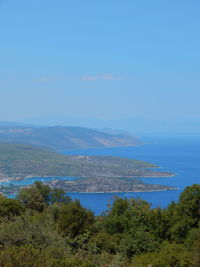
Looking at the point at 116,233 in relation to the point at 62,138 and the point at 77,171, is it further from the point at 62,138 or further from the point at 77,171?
the point at 62,138

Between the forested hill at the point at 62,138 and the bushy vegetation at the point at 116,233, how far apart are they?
126 meters

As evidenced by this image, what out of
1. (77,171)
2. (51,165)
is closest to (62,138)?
(51,165)

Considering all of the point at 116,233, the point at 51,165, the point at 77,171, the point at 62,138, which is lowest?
the point at 77,171

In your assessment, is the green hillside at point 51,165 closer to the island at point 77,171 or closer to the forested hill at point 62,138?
the island at point 77,171

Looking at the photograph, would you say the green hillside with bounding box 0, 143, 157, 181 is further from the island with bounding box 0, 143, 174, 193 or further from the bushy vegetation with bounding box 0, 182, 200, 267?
the bushy vegetation with bounding box 0, 182, 200, 267

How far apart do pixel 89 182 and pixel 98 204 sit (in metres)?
18.4

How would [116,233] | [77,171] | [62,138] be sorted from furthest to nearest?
1. [62,138]
2. [77,171]
3. [116,233]

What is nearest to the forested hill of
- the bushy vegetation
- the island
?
the island

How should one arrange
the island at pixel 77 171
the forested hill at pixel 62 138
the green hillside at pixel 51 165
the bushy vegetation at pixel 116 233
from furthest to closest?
the forested hill at pixel 62 138 → the green hillside at pixel 51 165 → the island at pixel 77 171 → the bushy vegetation at pixel 116 233

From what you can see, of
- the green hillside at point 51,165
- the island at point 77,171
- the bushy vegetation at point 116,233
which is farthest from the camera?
the green hillside at point 51,165

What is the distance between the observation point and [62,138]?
16162 centimetres

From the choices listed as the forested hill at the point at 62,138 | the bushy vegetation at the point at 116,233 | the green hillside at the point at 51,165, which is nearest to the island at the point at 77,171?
the green hillside at the point at 51,165

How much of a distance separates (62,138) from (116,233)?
5764 inches

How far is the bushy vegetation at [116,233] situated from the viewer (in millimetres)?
10055
